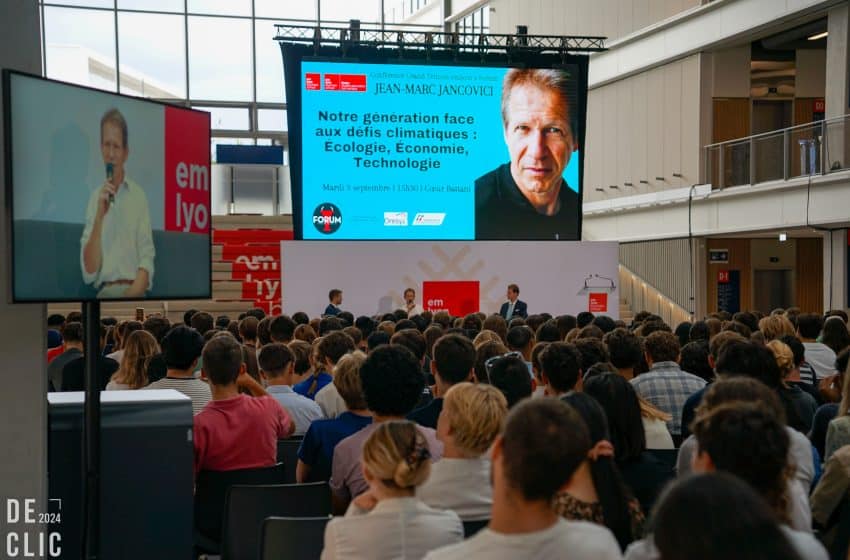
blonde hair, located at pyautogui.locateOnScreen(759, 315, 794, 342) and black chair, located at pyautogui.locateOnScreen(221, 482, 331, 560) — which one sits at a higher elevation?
blonde hair, located at pyautogui.locateOnScreen(759, 315, 794, 342)

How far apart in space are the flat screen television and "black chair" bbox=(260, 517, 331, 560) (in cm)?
1238

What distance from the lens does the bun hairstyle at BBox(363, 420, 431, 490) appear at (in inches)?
114

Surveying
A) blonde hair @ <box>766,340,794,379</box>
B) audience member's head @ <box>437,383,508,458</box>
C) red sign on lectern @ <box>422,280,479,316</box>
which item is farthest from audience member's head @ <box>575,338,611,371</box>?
red sign on lectern @ <box>422,280,479,316</box>

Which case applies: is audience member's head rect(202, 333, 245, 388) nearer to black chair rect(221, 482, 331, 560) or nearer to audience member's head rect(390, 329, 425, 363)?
black chair rect(221, 482, 331, 560)

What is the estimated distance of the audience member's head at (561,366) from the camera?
16.7 feet

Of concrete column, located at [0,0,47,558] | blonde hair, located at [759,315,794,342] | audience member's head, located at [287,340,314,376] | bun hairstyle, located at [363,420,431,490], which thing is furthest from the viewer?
blonde hair, located at [759,315,794,342]

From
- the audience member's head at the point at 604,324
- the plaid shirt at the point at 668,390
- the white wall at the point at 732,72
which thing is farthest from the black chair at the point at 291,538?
the white wall at the point at 732,72

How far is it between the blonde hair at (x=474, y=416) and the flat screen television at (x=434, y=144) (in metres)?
Result: 12.5

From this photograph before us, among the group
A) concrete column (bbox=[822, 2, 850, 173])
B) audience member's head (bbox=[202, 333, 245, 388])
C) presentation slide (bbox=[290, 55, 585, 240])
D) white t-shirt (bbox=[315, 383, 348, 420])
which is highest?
concrete column (bbox=[822, 2, 850, 173])

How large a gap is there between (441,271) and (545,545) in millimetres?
14563

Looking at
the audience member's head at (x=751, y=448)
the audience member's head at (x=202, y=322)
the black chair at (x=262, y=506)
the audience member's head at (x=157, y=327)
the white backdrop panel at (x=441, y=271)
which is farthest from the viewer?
the white backdrop panel at (x=441, y=271)

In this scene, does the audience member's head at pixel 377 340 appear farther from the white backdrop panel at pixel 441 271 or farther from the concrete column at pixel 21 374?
the white backdrop panel at pixel 441 271

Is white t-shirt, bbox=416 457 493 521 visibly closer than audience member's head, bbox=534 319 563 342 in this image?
Yes

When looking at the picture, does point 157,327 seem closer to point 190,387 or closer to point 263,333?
point 263,333
